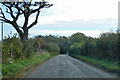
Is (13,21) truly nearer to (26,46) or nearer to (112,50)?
(26,46)

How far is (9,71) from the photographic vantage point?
13078mm

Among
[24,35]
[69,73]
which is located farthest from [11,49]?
[24,35]

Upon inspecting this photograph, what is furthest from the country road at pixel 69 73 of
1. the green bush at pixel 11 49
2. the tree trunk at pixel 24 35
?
the tree trunk at pixel 24 35

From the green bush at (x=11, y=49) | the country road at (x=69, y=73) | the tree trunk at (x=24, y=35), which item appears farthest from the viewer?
the tree trunk at (x=24, y=35)

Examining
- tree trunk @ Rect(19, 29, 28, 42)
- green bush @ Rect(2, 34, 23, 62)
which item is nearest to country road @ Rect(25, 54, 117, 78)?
green bush @ Rect(2, 34, 23, 62)

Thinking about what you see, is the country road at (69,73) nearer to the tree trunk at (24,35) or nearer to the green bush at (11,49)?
the green bush at (11,49)

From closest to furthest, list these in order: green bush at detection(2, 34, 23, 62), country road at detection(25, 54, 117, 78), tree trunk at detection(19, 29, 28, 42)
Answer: country road at detection(25, 54, 117, 78)
green bush at detection(2, 34, 23, 62)
tree trunk at detection(19, 29, 28, 42)

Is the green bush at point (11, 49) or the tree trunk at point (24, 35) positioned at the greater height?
the tree trunk at point (24, 35)

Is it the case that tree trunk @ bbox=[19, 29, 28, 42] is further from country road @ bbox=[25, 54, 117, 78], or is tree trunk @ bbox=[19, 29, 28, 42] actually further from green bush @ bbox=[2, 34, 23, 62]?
country road @ bbox=[25, 54, 117, 78]

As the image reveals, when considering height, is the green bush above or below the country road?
above

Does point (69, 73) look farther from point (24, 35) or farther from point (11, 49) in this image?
point (24, 35)

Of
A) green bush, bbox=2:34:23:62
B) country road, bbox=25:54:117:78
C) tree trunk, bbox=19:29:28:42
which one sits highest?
tree trunk, bbox=19:29:28:42

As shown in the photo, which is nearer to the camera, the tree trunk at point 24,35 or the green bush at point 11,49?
the green bush at point 11,49

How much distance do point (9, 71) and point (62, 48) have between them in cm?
11276
